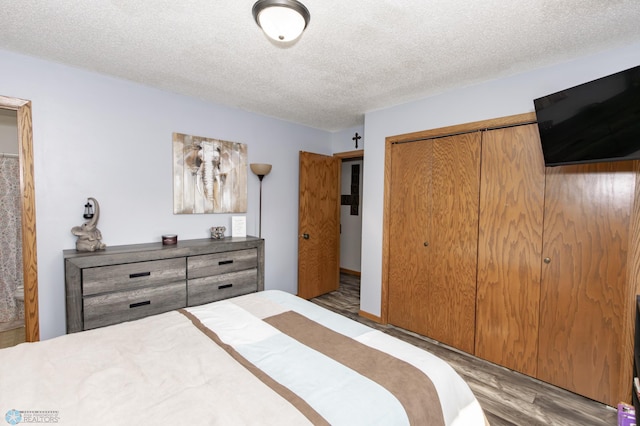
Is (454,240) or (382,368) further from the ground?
(454,240)

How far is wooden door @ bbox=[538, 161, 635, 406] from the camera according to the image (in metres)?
2.04

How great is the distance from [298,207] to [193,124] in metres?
1.70

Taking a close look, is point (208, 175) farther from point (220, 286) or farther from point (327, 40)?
point (327, 40)

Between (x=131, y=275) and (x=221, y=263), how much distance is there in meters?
0.78

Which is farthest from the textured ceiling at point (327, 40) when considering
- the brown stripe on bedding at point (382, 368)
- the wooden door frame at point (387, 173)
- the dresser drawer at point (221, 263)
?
the brown stripe on bedding at point (382, 368)

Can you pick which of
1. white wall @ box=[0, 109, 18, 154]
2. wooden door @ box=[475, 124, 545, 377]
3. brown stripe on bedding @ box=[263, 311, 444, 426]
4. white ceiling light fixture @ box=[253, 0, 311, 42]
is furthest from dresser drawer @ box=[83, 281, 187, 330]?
wooden door @ box=[475, 124, 545, 377]

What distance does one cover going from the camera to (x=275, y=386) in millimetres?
1117

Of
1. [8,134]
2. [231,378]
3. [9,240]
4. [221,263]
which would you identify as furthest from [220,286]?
[8,134]

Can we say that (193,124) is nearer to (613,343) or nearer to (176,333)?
(176,333)

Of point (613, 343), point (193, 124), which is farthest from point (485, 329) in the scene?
point (193, 124)

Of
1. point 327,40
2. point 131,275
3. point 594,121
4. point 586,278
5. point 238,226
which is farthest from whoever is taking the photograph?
point 238,226

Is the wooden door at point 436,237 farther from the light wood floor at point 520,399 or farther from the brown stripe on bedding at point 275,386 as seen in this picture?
the brown stripe on bedding at point 275,386

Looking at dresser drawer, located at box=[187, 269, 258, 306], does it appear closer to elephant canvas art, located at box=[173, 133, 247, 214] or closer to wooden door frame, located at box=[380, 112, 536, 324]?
elephant canvas art, located at box=[173, 133, 247, 214]

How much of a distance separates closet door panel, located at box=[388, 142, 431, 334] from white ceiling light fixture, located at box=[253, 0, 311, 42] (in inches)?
76.8
